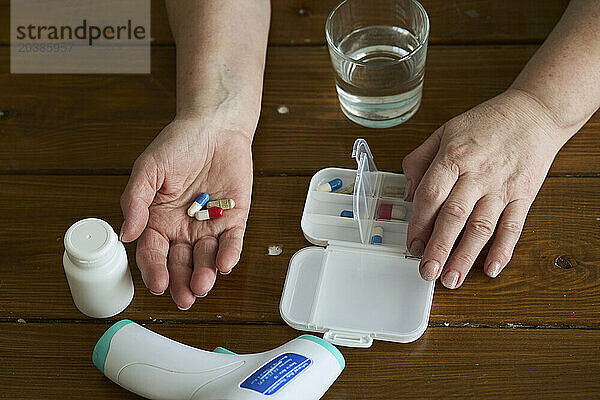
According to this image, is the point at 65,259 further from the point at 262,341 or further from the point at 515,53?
the point at 515,53

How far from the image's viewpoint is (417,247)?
0.97 m

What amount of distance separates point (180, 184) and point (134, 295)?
0.15m

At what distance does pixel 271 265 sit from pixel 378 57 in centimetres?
37

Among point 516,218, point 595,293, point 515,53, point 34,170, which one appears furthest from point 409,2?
point 34,170

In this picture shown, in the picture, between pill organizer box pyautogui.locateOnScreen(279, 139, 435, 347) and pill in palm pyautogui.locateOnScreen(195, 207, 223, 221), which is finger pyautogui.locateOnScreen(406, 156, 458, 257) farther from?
pill in palm pyautogui.locateOnScreen(195, 207, 223, 221)

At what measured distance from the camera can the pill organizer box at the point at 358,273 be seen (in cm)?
94

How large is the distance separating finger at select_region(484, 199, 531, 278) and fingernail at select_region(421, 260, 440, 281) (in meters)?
0.07

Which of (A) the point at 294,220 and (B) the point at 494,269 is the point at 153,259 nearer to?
(A) the point at 294,220

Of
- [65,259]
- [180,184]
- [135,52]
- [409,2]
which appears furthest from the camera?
[135,52]

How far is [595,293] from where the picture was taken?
0.95m

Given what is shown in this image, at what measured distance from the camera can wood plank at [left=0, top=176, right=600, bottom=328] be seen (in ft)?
3.13

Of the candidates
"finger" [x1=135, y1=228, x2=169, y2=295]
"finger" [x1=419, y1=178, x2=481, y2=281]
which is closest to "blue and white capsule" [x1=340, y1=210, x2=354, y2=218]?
"finger" [x1=419, y1=178, x2=481, y2=281]

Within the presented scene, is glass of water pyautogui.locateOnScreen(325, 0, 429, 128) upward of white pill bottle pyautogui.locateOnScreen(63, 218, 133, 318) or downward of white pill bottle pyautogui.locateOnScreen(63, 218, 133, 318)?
upward

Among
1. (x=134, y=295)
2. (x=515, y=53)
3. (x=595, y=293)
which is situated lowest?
(x=134, y=295)
